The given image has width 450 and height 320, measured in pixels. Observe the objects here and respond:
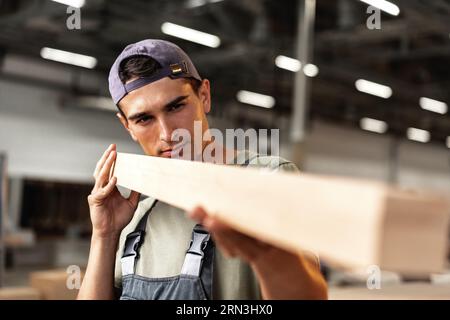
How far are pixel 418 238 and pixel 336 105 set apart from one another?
1382cm

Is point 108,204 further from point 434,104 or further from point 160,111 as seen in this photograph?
point 434,104

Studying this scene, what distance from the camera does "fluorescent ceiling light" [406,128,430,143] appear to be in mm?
15320

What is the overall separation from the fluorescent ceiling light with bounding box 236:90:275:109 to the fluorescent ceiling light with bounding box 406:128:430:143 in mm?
5252

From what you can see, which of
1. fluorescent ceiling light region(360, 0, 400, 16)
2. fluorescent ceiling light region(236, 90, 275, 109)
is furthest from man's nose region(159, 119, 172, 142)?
fluorescent ceiling light region(236, 90, 275, 109)

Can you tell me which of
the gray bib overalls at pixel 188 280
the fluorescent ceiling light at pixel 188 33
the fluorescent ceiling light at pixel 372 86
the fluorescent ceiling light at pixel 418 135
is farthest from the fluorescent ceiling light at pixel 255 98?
the gray bib overalls at pixel 188 280

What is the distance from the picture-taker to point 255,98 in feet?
39.8

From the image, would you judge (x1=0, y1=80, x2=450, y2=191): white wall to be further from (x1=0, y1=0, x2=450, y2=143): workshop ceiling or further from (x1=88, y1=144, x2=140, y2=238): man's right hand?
(x1=88, y1=144, x2=140, y2=238): man's right hand

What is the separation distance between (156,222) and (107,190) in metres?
0.13

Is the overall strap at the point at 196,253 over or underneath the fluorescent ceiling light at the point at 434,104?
underneath

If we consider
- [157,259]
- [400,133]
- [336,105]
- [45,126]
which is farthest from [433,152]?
[157,259]

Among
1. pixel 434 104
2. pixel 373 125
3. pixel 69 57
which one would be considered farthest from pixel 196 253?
pixel 373 125

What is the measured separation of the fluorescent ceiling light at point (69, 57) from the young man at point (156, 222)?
839cm

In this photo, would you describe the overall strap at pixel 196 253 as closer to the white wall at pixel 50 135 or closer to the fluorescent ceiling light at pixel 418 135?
the white wall at pixel 50 135

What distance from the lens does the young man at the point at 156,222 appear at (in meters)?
1.12
